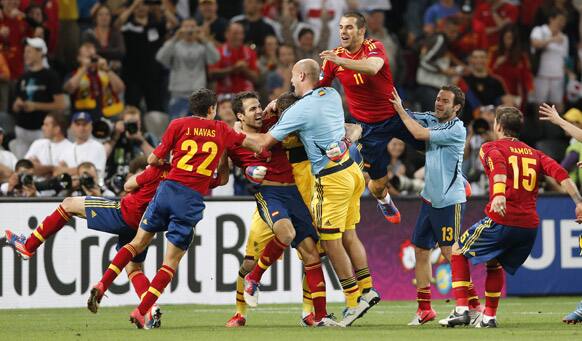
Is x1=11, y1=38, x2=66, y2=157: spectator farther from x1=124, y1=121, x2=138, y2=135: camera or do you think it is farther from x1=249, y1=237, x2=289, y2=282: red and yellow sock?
x1=249, y1=237, x2=289, y2=282: red and yellow sock

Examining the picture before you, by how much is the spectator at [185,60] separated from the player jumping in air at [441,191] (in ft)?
26.6

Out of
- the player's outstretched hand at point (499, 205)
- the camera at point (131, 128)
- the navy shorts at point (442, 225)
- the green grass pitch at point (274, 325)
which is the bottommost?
the green grass pitch at point (274, 325)

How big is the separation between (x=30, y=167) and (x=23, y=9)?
390 centimetres

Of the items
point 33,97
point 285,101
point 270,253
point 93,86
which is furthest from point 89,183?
point 285,101

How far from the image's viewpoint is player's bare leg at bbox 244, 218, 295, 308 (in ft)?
40.9

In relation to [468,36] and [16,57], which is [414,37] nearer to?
[468,36]

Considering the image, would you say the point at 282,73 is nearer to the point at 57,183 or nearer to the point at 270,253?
the point at 57,183

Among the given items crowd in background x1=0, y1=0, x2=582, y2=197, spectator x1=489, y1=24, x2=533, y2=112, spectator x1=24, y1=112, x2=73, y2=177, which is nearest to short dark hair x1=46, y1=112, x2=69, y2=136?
crowd in background x1=0, y1=0, x2=582, y2=197

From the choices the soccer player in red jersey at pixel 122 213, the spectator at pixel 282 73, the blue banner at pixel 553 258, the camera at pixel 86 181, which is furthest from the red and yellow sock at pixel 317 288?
the spectator at pixel 282 73

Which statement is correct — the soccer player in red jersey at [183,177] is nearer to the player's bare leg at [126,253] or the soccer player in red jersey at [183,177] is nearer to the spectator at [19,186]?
the player's bare leg at [126,253]

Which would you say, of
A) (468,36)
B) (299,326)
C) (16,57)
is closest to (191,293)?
(299,326)

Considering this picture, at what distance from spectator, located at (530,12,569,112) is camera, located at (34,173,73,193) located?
31.0 ft

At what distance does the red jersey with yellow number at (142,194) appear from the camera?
1248 centimetres

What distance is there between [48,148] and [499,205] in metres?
8.81
